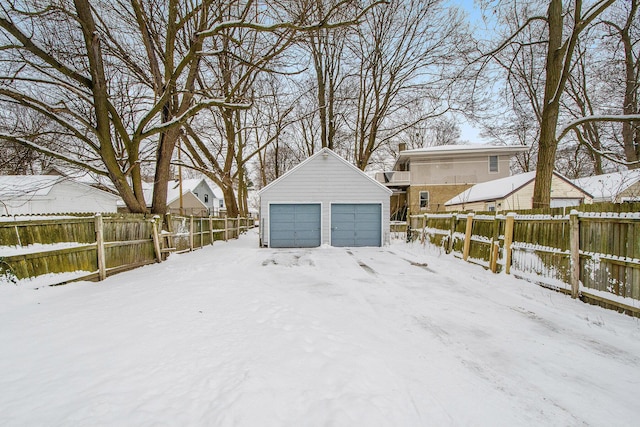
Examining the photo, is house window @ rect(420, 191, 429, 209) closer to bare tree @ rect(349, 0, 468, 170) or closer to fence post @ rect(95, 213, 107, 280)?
bare tree @ rect(349, 0, 468, 170)

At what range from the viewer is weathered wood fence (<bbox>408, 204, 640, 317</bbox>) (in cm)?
396

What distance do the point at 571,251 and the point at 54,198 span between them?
24.4 metres

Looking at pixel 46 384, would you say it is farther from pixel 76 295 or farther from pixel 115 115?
pixel 115 115

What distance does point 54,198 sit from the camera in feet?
58.5

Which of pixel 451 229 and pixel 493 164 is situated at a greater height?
pixel 493 164

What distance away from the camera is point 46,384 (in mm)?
2258

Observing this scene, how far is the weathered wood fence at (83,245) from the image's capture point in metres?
4.56

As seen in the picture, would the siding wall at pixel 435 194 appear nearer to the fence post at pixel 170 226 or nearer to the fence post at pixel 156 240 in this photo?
the fence post at pixel 170 226

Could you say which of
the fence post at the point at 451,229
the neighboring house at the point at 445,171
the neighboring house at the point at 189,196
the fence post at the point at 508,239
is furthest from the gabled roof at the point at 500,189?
the neighboring house at the point at 189,196

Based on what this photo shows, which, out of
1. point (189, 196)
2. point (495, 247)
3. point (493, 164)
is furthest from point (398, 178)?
point (189, 196)

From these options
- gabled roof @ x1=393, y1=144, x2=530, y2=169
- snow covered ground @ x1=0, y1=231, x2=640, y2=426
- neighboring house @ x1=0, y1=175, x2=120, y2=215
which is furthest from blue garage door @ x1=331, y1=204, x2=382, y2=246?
neighboring house @ x1=0, y1=175, x2=120, y2=215

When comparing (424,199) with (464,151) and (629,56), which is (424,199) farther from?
A: (629,56)

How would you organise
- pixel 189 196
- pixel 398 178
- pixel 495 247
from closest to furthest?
pixel 495 247, pixel 398 178, pixel 189 196

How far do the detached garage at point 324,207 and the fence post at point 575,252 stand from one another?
8.83 m
